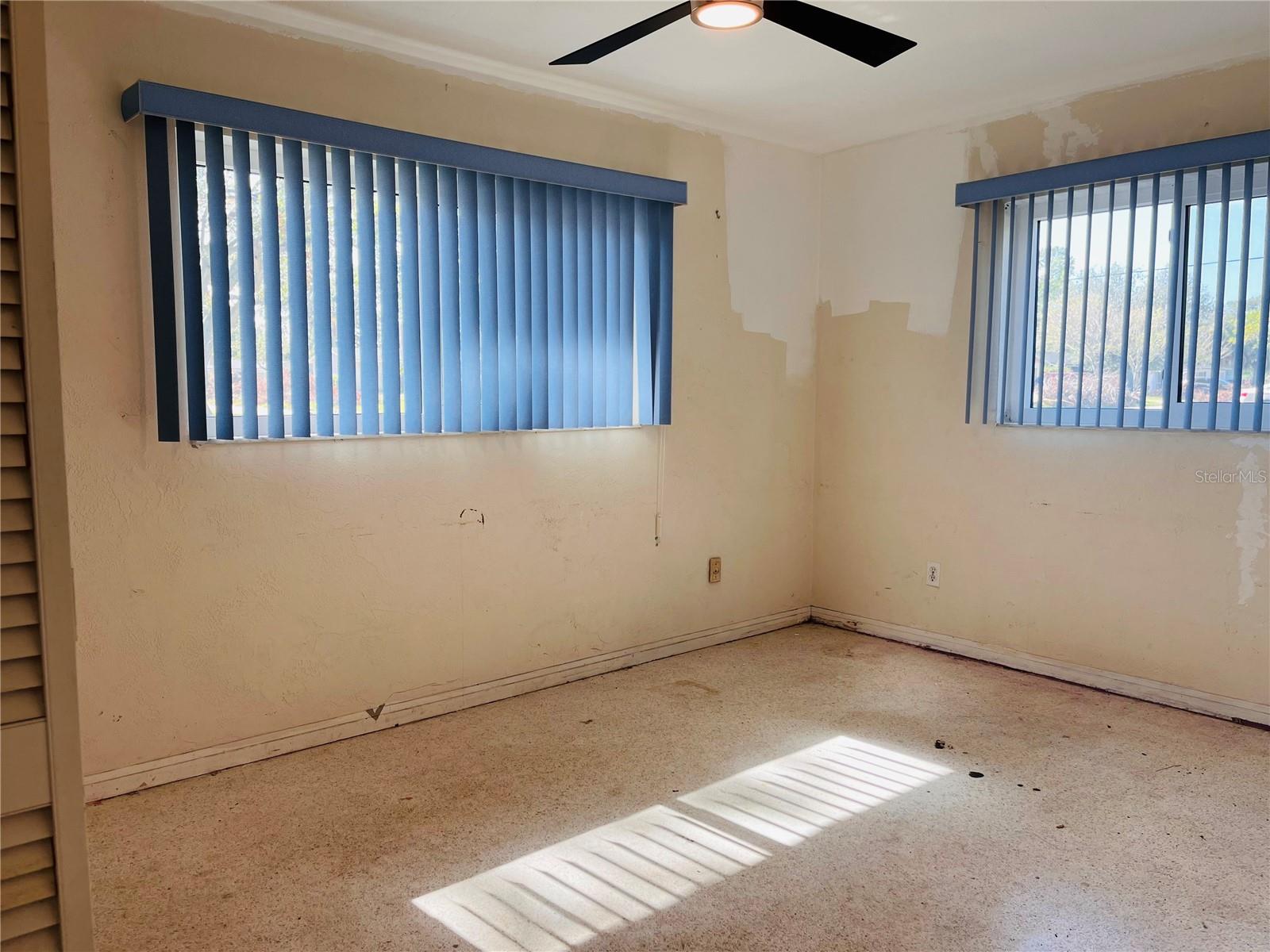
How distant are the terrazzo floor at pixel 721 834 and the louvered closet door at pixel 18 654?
3.42 ft

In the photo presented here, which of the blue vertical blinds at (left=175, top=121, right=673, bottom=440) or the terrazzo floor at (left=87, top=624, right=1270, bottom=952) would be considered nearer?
the terrazzo floor at (left=87, top=624, right=1270, bottom=952)

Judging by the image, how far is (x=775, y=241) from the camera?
436cm

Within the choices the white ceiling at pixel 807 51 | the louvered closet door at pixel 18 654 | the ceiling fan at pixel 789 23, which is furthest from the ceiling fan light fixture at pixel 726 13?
the louvered closet door at pixel 18 654

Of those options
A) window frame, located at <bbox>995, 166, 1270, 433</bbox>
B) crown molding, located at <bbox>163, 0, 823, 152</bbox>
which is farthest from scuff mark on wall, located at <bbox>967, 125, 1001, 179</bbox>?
crown molding, located at <bbox>163, 0, 823, 152</bbox>

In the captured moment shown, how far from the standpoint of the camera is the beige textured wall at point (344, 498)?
2570mm

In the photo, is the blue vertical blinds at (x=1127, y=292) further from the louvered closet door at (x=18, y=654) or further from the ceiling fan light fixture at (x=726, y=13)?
the louvered closet door at (x=18, y=654)

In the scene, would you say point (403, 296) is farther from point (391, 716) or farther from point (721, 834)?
point (721, 834)

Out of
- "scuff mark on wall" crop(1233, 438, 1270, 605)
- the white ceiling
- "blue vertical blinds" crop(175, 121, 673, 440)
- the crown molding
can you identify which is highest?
the white ceiling

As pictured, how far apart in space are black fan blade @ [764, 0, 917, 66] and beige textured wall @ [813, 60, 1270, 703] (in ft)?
5.37

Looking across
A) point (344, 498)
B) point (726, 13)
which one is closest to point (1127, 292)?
point (726, 13)

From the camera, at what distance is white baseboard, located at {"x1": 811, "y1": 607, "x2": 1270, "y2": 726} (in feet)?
10.9

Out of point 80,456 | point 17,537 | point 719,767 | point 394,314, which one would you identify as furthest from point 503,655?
point 17,537

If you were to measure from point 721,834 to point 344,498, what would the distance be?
167cm

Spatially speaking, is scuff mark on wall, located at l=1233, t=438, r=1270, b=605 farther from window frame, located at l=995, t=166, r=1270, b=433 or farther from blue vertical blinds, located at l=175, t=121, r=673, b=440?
blue vertical blinds, located at l=175, t=121, r=673, b=440
